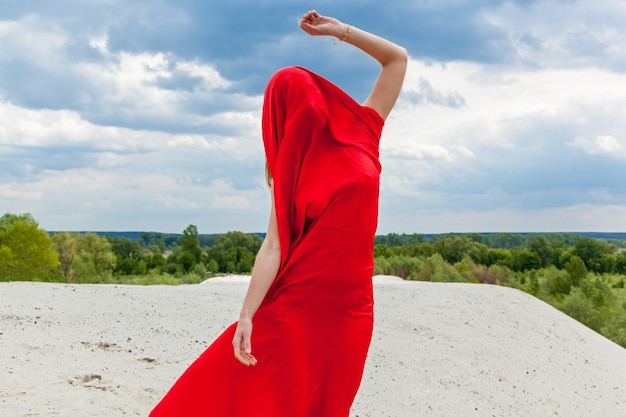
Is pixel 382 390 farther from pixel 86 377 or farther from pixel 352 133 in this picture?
pixel 352 133

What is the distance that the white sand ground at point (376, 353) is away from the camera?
5145 millimetres

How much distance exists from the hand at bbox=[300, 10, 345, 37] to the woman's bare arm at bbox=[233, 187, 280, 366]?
0.76m

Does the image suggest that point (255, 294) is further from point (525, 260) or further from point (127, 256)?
point (525, 260)

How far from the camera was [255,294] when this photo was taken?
6.44 ft

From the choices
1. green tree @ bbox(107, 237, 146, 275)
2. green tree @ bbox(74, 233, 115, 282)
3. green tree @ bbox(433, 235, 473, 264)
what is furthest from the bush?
green tree @ bbox(74, 233, 115, 282)

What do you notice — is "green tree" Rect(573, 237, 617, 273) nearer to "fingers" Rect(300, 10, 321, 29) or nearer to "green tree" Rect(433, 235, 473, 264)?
"green tree" Rect(433, 235, 473, 264)

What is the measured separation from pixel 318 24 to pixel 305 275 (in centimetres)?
90

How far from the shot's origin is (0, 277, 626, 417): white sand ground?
5.14 m

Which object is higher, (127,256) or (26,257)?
(26,257)

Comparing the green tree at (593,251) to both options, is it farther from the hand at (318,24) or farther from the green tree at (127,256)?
the hand at (318,24)

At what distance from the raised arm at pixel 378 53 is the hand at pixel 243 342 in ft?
3.12

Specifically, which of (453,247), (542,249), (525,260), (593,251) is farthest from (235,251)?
(593,251)

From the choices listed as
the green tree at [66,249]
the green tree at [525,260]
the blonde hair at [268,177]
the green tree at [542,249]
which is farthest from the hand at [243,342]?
the green tree at [542,249]

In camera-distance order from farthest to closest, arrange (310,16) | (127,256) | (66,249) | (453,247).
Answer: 1. (127,256)
2. (453,247)
3. (66,249)
4. (310,16)
